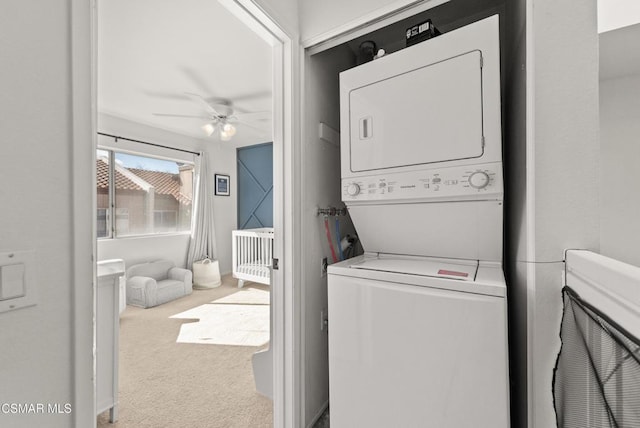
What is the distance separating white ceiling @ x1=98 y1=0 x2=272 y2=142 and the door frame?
856mm

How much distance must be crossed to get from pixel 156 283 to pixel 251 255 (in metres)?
1.36

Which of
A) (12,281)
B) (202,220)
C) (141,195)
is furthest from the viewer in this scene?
(202,220)

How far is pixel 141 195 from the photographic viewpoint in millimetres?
4285

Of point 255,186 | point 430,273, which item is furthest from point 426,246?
point 255,186

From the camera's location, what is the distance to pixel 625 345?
0.48 meters

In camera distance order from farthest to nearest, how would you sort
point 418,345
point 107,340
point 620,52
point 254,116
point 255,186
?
1. point 255,186
2. point 254,116
3. point 107,340
4. point 418,345
5. point 620,52

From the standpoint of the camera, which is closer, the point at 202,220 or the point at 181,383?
the point at 181,383

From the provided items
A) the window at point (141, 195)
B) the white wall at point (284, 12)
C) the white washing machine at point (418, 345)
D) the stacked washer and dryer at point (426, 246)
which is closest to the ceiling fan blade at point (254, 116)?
the window at point (141, 195)

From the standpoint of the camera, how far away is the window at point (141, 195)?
3.84m

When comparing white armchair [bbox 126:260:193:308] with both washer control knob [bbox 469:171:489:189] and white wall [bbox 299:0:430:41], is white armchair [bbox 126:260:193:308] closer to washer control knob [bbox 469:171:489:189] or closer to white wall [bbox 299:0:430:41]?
white wall [bbox 299:0:430:41]

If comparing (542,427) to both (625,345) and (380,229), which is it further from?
(380,229)

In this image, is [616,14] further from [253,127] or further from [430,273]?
[253,127]

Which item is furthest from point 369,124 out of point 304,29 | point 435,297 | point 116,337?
point 116,337

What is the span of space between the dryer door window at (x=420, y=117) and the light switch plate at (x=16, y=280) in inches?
45.8
